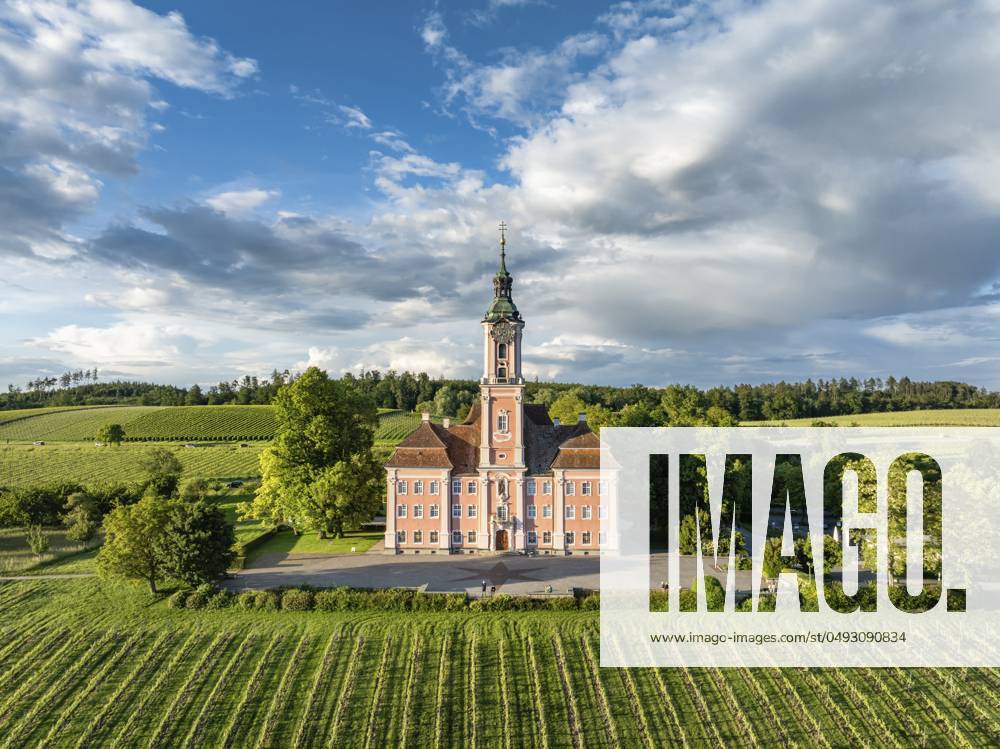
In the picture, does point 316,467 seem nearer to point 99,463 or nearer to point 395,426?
point 99,463

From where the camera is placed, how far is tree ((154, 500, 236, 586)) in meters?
36.5

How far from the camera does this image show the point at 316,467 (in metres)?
49.5

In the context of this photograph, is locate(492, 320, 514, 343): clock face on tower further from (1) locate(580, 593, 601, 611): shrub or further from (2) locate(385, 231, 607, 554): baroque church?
(1) locate(580, 593, 601, 611): shrub

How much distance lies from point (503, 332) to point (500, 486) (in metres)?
12.5

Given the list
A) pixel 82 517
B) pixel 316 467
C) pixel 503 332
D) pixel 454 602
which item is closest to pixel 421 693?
pixel 454 602

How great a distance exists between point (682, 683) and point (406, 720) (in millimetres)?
12734

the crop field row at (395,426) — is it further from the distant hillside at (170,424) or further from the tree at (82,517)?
the tree at (82,517)

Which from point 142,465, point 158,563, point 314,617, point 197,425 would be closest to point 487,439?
point 314,617

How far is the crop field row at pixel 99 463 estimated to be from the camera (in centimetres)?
7588

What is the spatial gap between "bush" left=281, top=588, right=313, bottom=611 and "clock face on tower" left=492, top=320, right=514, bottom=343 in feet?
77.4

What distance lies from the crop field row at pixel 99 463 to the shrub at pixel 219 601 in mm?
46677

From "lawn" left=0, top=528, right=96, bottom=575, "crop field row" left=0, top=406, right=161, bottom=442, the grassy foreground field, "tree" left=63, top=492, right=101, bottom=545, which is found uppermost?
"crop field row" left=0, top=406, right=161, bottom=442

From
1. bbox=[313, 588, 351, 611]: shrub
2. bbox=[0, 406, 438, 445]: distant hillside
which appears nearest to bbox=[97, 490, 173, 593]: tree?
bbox=[313, 588, 351, 611]: shrub

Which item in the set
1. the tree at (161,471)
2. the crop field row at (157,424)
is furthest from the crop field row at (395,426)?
the tree at (161,471)
